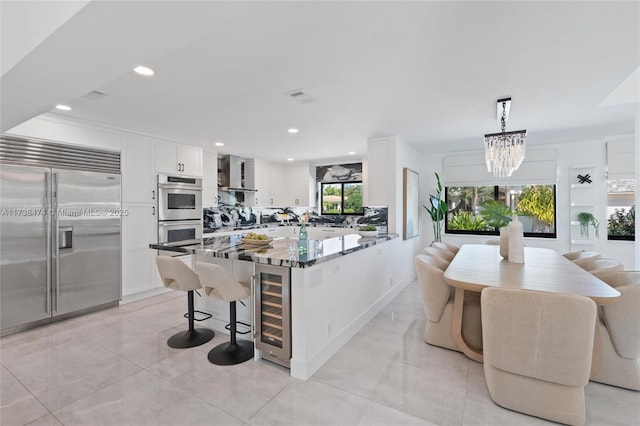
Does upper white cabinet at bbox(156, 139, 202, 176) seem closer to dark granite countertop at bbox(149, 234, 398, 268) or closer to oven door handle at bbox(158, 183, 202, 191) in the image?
oven door handle at bbox(158, 183, 202, 191)

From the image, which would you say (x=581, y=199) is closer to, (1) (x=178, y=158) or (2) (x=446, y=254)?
(2) (x=446, y=254)

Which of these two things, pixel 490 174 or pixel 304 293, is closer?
pixel 304 293

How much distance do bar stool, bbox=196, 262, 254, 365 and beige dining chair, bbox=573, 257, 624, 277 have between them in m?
3.28

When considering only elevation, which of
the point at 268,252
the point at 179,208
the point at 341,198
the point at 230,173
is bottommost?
the point at 268,252

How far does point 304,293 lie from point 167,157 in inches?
138

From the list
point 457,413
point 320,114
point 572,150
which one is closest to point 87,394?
point 457,413

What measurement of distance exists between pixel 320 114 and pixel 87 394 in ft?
10.8

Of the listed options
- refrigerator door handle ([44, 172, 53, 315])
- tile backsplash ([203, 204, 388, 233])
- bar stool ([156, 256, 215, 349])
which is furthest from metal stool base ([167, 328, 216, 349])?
tile backsplash ([203, 204, 388, 233])

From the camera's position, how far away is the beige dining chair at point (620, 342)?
2078 mm

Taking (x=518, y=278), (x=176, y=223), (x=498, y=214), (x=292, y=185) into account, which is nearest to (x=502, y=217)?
(x=498, y=214)

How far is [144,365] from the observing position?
2.49 metres

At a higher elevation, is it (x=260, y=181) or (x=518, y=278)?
(x=260, y=181)

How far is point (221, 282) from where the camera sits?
240 cm

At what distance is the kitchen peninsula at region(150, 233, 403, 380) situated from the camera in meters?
2.34
